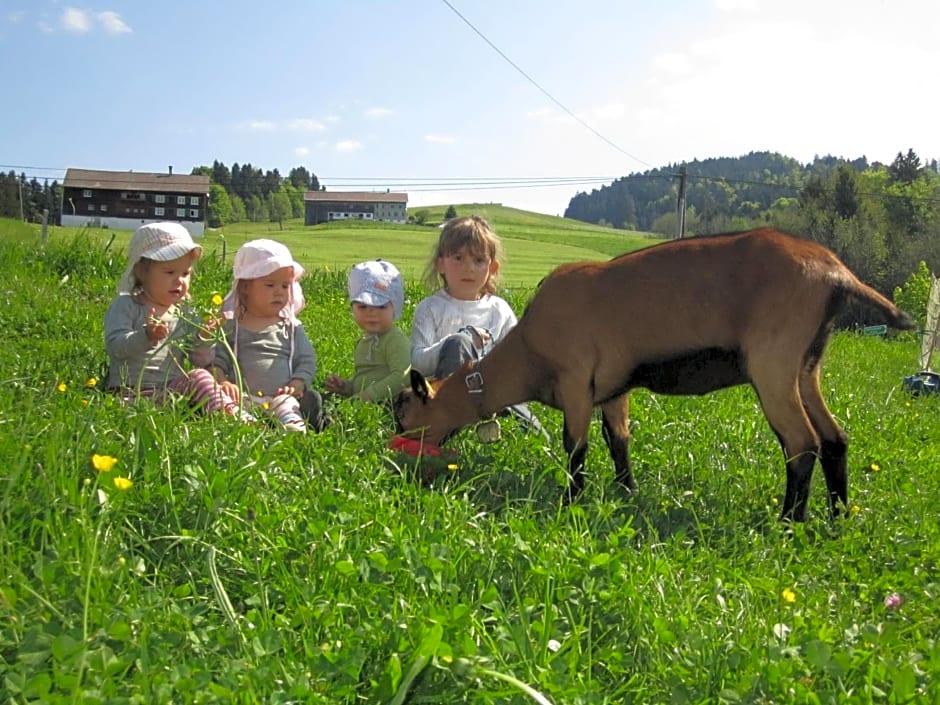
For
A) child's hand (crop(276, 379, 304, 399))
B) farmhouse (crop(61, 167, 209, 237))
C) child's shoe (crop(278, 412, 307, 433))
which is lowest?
child's shoe (crop(278, 412, 307, 433))

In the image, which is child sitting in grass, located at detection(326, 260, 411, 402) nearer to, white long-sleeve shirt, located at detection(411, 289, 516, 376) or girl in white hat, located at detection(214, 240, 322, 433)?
white long-sleeve shirt, located at detection(411, 289, 516, 376)

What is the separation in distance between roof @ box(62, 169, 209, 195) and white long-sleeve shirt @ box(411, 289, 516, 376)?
47026mm

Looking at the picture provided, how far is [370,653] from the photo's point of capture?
1.98 m

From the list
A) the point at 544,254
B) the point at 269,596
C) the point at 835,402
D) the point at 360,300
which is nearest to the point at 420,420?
the point at 360,300

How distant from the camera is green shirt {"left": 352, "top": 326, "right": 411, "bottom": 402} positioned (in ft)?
16.8

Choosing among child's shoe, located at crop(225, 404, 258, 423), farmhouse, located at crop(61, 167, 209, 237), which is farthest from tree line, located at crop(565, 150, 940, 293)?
farmhouse, located at crop(61, 167, 209, 237)

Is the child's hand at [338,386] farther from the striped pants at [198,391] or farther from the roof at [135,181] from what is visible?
the roof at [135,181]

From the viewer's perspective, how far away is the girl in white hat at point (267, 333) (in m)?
4.58

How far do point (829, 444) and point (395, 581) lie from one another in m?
2.51

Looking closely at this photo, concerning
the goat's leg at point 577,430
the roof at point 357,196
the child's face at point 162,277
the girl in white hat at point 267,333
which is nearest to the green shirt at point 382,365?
the girl in white hat at point 267,333

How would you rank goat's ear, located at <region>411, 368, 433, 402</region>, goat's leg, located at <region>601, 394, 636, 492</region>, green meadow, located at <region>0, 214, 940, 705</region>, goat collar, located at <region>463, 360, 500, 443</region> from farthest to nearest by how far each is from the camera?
goat collar, located at <region>463, 360, 500, 443</region>
goat's ear, located at <region>411, 368, 433, 402</region>
goat's leg, located at <region>601, 394, 636, 492</region>
green meadow, located at <region>0, 214, 940, 705</region>

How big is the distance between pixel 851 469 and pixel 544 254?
27558 mm

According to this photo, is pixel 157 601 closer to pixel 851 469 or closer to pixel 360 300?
pixel 360 300

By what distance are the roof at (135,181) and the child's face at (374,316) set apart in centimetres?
4705
